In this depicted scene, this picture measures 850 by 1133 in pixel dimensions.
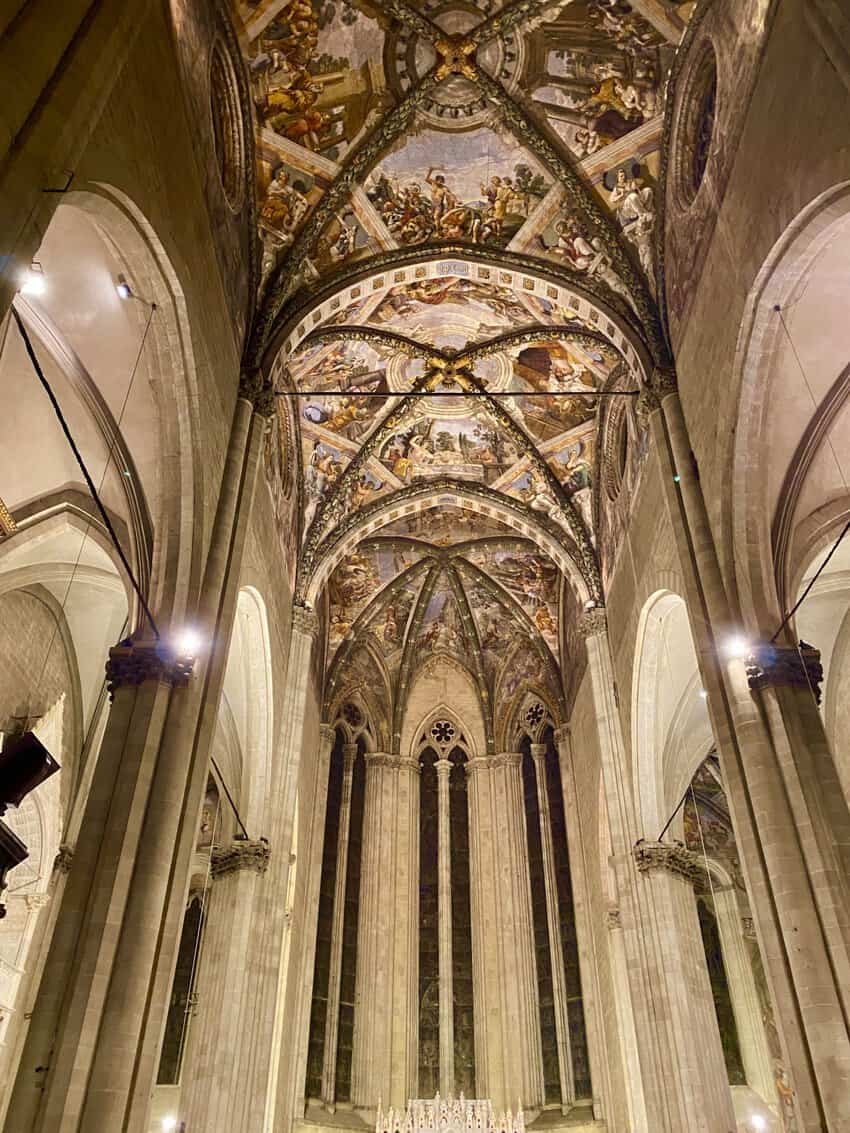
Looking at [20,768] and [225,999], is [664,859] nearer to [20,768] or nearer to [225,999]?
[225,999]

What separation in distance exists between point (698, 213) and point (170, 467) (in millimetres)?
6257

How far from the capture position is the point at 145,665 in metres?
8.35

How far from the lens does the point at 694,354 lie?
1039 cm

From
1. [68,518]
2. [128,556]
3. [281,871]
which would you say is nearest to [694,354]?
[128,556]

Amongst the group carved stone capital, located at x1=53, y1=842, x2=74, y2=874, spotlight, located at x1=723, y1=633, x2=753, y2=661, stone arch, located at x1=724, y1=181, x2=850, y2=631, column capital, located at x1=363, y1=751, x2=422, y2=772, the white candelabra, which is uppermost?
column capital, located at x1=363, y1=751, x2=422, y2=772

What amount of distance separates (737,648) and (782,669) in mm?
418

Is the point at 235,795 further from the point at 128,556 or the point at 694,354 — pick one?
the point at 694,354

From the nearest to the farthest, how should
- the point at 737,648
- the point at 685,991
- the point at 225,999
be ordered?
the point at 737,648 < the point at 225,999 < the point at 685,991

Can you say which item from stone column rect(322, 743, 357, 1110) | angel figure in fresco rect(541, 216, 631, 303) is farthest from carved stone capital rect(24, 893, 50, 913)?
angel figure in fresco rect(541, 216, 631, 303)

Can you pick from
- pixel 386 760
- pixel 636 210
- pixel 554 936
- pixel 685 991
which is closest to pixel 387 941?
pixel 554 936

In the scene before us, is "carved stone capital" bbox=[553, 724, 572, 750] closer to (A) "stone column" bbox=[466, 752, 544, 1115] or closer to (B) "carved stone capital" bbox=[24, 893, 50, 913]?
(A) "stone column" bbox=[466, 752, 544, 1115]

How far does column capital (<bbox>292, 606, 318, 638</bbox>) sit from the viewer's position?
49.8 ft

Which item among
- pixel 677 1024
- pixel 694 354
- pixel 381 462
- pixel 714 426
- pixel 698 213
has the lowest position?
pixel 677 1024

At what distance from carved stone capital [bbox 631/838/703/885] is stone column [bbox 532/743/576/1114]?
5.61 m
